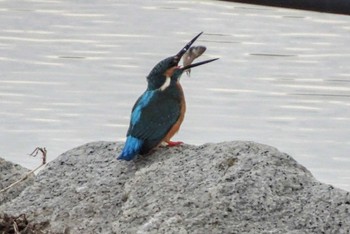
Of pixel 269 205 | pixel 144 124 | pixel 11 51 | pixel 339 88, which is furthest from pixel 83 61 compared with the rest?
pixel 269 205

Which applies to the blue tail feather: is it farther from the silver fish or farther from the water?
the water

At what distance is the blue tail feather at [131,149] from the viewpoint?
2426 mm

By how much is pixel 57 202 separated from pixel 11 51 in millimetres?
2829

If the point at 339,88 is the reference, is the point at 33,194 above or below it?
above

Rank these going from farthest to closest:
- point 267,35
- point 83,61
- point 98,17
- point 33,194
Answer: point 98,17, point 267,35, point 83,61, point 33,194

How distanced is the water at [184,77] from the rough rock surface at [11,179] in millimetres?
1287

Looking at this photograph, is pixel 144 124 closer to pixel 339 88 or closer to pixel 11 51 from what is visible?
pixel 339 88

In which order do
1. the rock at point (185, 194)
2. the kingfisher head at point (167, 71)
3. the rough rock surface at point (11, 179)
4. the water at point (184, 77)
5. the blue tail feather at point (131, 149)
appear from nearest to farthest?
the rock at point (185, 194) < the blue tail feather at point (131, 149) < the kingfisher head at point (167, 71) < the rough rock surface at point (11, 179) < the water at point (184, 77)

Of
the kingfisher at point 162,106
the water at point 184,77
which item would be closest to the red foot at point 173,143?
the kingfisher at point 162,106

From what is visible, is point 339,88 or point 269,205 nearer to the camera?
point 269,205

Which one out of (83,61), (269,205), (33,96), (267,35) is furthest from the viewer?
(267,35)

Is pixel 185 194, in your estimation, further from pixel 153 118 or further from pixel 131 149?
pixel 153 118

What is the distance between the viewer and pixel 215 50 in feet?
16.8

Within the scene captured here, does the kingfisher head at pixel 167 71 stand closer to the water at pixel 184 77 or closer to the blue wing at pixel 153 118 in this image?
the blue wing at pixel 153 118
